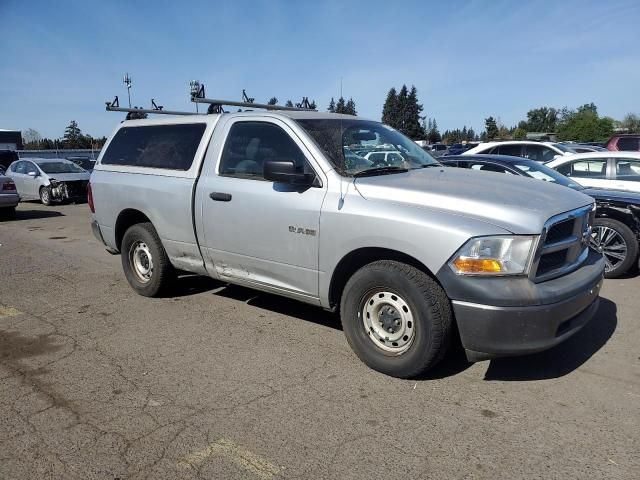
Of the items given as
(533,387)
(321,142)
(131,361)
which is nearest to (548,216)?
(533,387)

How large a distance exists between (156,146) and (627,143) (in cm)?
1666

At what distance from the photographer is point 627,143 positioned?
1702 centimetres

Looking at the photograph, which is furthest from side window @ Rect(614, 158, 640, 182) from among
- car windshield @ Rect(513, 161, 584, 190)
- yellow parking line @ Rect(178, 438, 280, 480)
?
yellow parking line @ Rect(178, 438, 280, 480)

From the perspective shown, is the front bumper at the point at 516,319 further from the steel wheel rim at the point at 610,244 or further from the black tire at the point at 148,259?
the steel wheel rim at the point at 610,244

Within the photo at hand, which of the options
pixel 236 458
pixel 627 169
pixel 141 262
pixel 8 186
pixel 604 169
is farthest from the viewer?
pixel 8 186

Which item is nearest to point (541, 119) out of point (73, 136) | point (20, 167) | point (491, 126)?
point (491, 126)

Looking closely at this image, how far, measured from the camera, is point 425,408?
333cm

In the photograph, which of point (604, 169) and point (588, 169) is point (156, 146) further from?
point (604, 169)

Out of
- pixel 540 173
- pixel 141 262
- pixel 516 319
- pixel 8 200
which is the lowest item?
pixel 141 262

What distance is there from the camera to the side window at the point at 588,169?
883 centimetres

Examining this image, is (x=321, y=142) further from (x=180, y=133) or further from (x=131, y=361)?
(x=131, y=361)

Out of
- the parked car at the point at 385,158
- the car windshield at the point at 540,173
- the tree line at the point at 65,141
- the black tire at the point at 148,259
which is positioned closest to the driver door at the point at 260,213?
the parked car at the point at 385,158

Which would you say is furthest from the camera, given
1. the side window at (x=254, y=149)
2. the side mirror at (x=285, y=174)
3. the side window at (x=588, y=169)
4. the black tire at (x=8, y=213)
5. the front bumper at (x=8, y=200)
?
the black tire at (x=8, y=213)

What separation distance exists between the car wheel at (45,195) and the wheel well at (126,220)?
12.5 metres
